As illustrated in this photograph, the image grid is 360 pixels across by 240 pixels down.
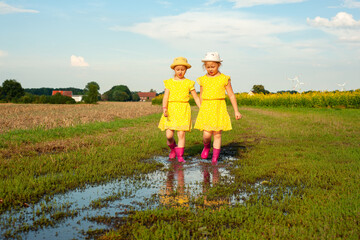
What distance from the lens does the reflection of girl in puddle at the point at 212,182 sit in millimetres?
3932

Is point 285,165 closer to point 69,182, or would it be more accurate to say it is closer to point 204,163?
point 204,163

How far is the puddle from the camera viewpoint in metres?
3.11

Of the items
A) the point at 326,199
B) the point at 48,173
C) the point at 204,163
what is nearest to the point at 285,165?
the point at 204,163

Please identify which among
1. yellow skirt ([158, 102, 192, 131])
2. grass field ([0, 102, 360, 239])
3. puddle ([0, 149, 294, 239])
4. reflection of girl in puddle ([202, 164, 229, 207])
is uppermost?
yellow skirt ([158, 102, 192, 131])

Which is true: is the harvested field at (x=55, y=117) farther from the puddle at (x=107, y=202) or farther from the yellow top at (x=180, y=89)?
the puddle at (x=107, y=202)

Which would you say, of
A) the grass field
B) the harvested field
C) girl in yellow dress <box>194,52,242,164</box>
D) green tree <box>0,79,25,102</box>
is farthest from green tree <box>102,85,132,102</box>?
girl in yellow dress <box>194,52,242,164</box>

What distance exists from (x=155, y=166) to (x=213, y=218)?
2.86 meters

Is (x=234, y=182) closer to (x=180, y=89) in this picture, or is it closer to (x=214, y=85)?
(x=214, y=85)

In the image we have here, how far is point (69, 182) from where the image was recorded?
4723 mm

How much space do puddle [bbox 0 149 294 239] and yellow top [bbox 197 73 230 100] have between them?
1.67 meters

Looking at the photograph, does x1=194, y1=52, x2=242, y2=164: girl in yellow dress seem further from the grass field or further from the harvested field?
the harvested field

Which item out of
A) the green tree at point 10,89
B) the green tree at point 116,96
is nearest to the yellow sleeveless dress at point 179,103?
the green tree at point 10,89

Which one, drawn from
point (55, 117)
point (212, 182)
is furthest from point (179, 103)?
point (55, 117)

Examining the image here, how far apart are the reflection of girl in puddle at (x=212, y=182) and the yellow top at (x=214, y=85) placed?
146 centimetres
